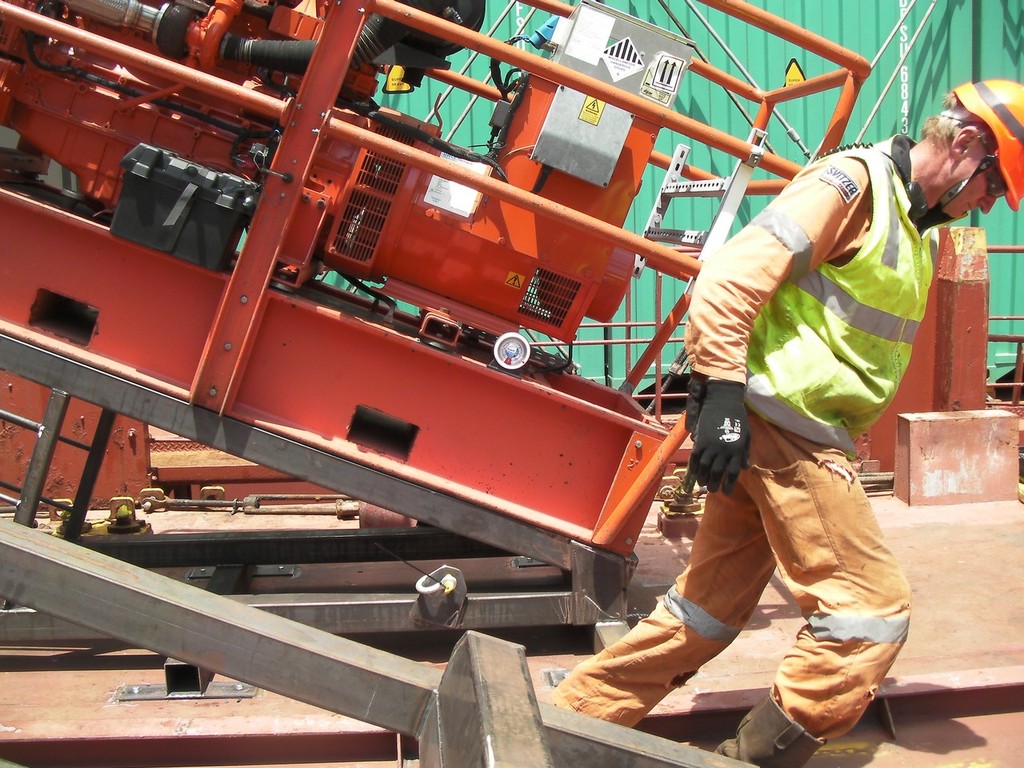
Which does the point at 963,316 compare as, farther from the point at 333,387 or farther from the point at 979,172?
the point at 333,387

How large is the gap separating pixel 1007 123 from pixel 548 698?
2147 mm

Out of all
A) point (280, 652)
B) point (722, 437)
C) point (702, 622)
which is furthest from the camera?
point (702, 622)

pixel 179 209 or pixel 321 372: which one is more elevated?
pixel 179 209

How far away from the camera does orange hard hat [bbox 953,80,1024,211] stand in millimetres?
2473

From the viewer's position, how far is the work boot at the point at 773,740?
2516 millimetres

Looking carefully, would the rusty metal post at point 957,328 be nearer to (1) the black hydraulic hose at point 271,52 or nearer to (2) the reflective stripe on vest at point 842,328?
(2) the reflective stripe on vest at point 842,328

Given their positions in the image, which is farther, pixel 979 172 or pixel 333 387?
pixel 333 387

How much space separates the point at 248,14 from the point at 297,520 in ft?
8.18

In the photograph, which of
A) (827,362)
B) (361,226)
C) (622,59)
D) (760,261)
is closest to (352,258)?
(361,226)

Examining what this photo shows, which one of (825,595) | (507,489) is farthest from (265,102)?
(825,595)

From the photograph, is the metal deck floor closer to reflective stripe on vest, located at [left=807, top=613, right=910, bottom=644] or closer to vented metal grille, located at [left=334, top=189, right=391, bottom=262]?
reflective stripe on vest, located at [left=807, top=613, right=910, bottom=644]

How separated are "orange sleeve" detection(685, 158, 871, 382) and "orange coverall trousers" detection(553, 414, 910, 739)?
0.31m

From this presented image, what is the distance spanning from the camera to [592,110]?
3.36 m

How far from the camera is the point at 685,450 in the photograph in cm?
554
